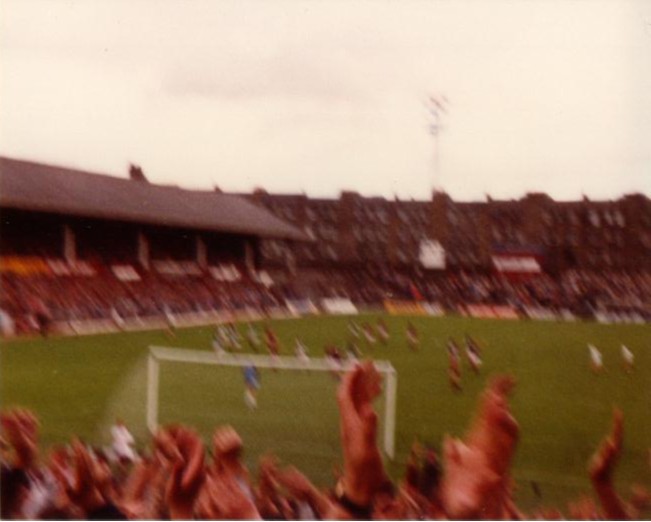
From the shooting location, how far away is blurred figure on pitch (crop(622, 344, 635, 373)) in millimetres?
2619

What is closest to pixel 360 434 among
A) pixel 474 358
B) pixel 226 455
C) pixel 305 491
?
pixel 226 455

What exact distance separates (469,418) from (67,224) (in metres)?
1.67

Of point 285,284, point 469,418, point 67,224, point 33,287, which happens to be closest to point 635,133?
point 469,418

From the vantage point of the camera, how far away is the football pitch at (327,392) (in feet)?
8.29

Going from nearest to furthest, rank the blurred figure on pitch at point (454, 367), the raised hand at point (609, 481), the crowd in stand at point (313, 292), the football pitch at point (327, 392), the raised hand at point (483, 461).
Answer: the raised hand at point (483, 461)
the raised hand at point (609, 481)
the football pitch at point (327, 392)
the crowd in stand at point (313, 292)
the blurred figure on pitch at point (454, 367)

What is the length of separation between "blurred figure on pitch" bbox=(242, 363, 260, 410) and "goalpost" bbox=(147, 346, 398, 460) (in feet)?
0.07

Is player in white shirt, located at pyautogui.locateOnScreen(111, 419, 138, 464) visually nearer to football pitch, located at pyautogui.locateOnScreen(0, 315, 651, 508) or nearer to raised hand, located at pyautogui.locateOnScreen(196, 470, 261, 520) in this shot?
football pitch, located at pyautogui.locateOnScreen(0, 315, 651, 508)

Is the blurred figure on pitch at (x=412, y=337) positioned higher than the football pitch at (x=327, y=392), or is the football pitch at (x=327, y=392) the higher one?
the blurred figure on pitch at (x=412, y=337)

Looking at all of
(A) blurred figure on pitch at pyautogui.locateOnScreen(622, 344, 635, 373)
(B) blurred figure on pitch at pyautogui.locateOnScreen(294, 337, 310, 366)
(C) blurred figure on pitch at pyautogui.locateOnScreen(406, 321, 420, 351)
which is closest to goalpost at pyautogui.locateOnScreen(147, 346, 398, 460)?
(B) blurred figure on pitch at pyautogui.locateOnScreen(294, 337, 310, 366)

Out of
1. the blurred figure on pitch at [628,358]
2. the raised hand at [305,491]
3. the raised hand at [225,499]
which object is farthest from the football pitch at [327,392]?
the raised hand at [225,499]

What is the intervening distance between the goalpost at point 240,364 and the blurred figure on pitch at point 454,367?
26 cm

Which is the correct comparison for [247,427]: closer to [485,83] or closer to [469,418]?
[469,418]

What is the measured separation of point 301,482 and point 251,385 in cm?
67

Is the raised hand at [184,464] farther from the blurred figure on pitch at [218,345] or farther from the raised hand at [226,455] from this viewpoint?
the blurred figure on pitch at [218,345]
